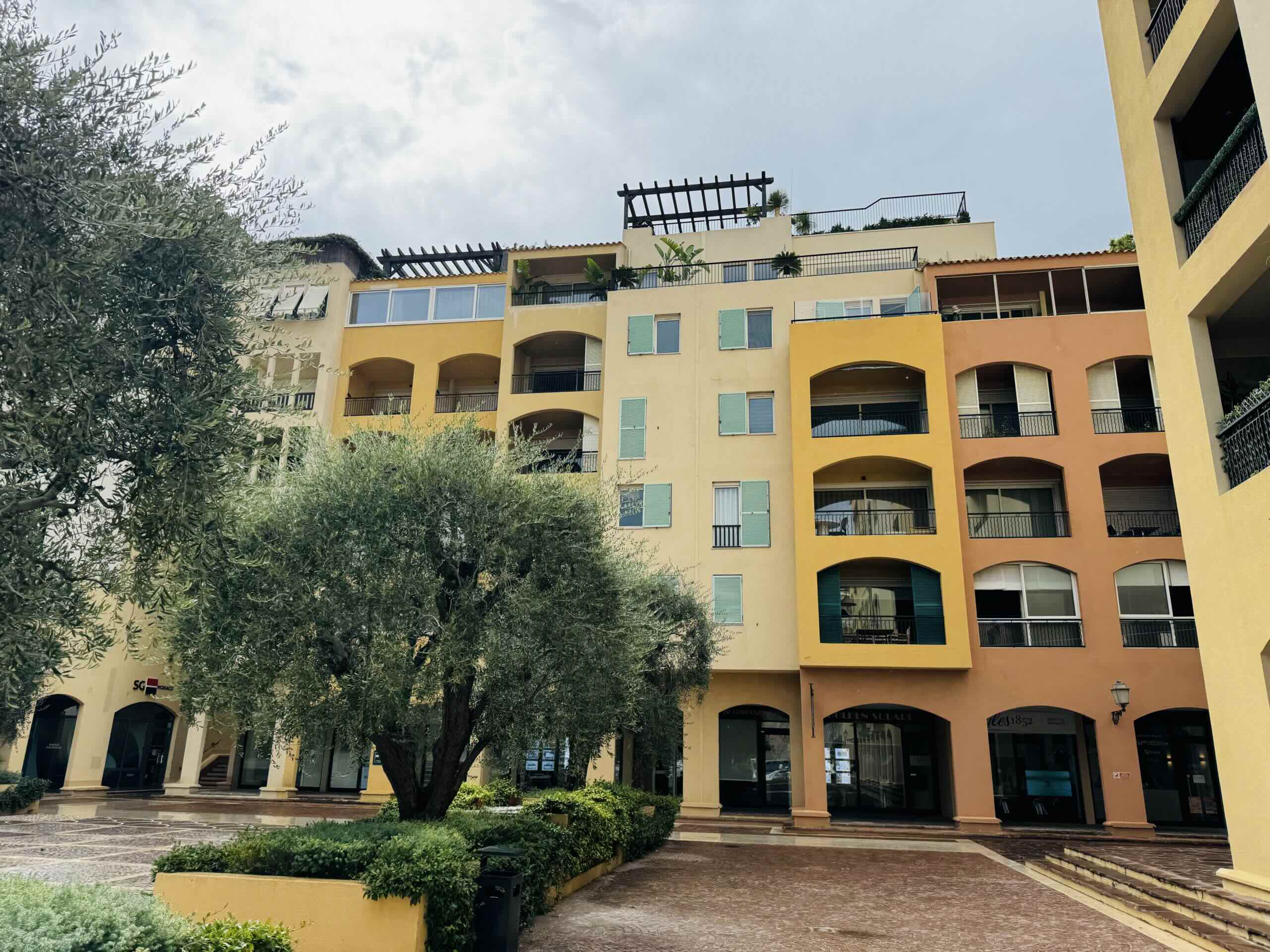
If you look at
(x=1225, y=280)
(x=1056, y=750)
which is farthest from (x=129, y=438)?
(x=1056, y=750)

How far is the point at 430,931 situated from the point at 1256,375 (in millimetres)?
14896

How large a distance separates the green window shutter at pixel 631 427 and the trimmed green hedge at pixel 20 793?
58.0 feet

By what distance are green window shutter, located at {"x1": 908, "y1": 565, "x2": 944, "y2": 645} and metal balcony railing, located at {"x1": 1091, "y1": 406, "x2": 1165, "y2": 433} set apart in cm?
650

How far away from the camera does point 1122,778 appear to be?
72.1 ft

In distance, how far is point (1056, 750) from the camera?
2492 centimetres

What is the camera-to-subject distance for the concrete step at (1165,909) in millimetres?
9203

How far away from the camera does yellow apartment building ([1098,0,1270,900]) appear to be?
1010cm

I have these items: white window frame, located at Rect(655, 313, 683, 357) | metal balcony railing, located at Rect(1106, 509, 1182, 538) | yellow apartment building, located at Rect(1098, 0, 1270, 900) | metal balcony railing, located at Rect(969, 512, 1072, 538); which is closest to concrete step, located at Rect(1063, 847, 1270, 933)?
yellow apartment building, located at Rect(1098, 0, 1270, 900)

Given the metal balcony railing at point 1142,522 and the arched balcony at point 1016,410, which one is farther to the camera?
the arched balcony at point 1016,410

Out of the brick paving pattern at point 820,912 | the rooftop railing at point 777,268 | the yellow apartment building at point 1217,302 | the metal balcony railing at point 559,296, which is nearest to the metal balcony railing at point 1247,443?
the yellow apartment building at point 1217,302

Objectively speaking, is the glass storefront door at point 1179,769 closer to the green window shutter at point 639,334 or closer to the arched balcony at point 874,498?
the arched balcony at point 874,498

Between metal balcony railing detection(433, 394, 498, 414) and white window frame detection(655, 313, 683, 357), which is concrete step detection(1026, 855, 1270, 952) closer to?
white window frame detection(655, 313, 683, 357)

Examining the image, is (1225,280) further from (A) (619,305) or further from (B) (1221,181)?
(A) (619,305)

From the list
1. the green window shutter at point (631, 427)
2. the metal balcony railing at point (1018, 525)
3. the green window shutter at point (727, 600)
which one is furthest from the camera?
the green window shutter at point (631, 427)
